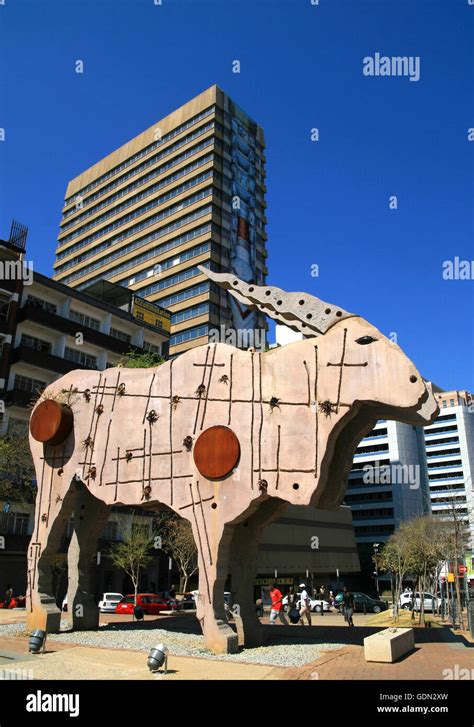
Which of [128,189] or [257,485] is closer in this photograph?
[257,485]

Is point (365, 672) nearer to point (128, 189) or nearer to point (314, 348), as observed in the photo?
point (314, 348)

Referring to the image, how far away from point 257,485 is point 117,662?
5.20 metres

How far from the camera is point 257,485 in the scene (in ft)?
47.2

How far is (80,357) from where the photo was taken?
159ft

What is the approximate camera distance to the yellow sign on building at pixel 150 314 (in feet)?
189

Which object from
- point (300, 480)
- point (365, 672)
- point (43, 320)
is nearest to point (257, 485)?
point (300, 480)

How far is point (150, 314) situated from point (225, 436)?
150 ft

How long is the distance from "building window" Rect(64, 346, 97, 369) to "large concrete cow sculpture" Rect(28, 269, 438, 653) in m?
29.7

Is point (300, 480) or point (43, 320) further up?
point (43, 320)

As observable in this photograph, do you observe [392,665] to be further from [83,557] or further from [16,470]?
[16,470]

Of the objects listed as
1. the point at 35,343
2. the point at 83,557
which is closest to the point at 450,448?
the point at 35,343

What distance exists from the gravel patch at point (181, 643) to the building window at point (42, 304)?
3063cm
